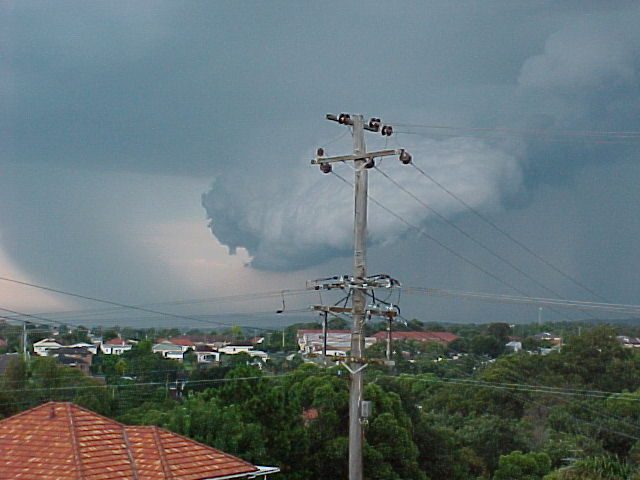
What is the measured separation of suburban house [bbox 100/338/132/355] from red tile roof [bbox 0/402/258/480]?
3884 cm

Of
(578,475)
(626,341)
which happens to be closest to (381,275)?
(578,475)

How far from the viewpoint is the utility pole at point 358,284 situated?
18.2m

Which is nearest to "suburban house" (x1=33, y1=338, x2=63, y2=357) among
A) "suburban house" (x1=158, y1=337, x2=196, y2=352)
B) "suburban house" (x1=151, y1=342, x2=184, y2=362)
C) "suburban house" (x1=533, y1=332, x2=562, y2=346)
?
"suburban house" (x1=151, y1=342, x2=184, y2=362)

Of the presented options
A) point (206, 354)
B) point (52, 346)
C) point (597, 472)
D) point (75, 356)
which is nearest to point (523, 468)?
point (597, 472)

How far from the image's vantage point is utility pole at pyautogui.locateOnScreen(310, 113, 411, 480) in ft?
59.8

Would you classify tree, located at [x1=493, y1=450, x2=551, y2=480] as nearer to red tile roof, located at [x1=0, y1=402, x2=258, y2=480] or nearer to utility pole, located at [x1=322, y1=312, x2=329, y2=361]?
red tile roof, located at [x1=0, y1=402, x2=258, y2=480]

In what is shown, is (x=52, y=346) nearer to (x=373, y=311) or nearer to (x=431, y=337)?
(x=431, y=337)

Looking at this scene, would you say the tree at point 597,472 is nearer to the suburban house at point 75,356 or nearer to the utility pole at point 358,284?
the utility pole at point 358,284

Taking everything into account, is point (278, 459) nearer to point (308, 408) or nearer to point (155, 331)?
point (308, 408)

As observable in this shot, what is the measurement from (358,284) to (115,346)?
161 ft

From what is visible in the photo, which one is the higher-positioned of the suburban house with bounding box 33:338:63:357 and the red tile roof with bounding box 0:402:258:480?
the suburban house with bounding box 33:338:63:357

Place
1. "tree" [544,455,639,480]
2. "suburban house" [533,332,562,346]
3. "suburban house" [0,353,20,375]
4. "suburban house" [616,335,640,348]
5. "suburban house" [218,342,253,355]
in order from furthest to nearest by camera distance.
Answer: "suburban house" [533,332,562,346] → "suburban house" [616,335,640,348] → "suburban house" [218,342,253,355] → "suburban house" [0,353,20,375] → "tree" [544,455,639,480]

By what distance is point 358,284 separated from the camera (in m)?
18.7

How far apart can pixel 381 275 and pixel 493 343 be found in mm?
56055
